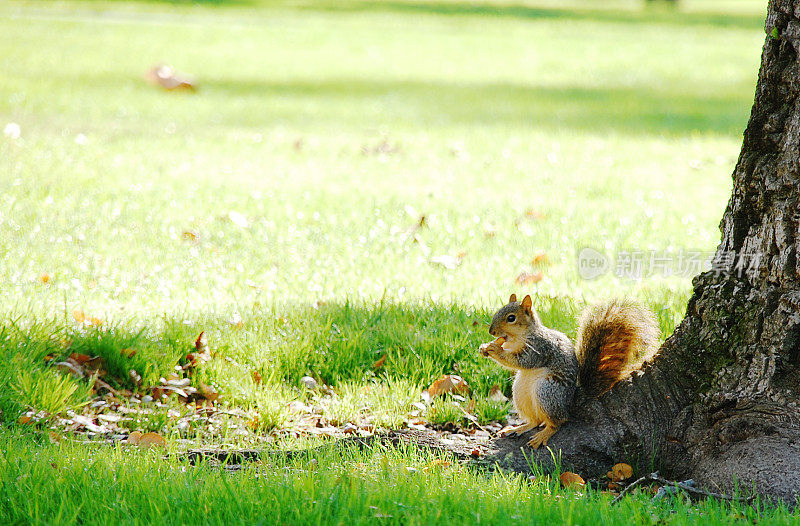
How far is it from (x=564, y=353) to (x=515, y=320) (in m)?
0.21

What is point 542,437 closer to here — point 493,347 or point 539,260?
point 493,347

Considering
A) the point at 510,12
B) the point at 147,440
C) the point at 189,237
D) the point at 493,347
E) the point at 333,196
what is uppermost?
the point at 510,12

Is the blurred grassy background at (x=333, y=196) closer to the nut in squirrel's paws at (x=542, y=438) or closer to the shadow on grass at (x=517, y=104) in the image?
the shadow on grass at (x=517, y=104)

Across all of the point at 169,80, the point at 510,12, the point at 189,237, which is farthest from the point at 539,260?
the point at 510,12

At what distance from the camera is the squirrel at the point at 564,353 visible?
317 cm

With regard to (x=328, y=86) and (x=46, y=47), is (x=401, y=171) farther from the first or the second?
(x=46, y=47)

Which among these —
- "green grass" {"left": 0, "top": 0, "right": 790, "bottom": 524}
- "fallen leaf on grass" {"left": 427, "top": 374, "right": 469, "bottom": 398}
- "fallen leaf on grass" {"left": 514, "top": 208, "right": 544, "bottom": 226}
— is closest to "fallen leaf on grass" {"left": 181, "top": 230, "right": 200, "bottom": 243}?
"green grass" {"left": 0, "top": 0, "right": 790, "bottom": 524}

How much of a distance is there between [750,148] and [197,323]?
2.50 metres

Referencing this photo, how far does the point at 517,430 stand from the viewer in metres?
3.38

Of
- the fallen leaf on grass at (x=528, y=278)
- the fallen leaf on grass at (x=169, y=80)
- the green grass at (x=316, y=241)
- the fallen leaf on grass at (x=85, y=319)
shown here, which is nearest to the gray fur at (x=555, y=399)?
the green grass at (x=316, y=241)

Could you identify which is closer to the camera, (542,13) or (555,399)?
(555,399)

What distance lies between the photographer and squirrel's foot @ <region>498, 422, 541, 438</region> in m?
3.34

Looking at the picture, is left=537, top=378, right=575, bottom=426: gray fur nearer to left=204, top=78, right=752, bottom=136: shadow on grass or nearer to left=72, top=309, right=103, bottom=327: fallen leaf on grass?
left=72, top=309, right=103, bottom=327: fallen leaf on grass

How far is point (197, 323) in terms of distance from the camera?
4.16 metres
